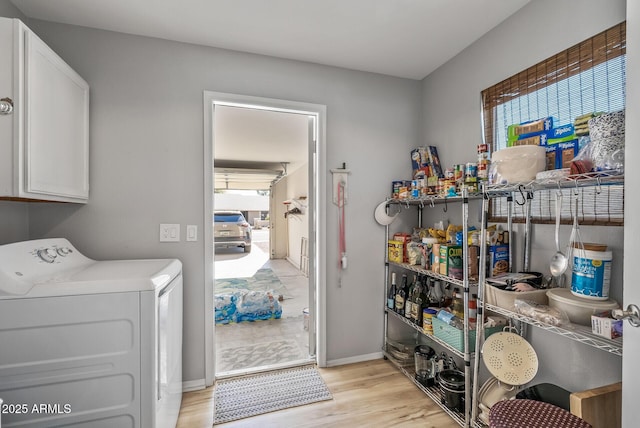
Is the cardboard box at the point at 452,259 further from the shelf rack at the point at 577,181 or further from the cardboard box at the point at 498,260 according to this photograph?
the shelf rack at the point at 577,181

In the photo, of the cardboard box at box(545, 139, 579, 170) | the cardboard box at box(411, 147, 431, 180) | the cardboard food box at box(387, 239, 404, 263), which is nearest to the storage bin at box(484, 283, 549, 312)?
the cardboard box at box(545, 139, 579, 170)

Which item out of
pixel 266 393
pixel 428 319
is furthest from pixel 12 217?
pixel 428 319

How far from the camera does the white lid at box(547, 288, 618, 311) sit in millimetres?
1037

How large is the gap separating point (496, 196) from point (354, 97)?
126 centimetres

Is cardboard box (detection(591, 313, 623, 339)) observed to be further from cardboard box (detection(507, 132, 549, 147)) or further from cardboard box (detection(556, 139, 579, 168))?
cardboard box (detection(507, 132, 549, 147))

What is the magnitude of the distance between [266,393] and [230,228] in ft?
18.6

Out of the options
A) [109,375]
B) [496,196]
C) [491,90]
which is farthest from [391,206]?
[109,375]

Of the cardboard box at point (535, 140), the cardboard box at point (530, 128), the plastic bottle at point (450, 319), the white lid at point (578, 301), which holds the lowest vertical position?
the plastic bottle at point (450, 319)

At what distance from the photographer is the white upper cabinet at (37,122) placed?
116cm

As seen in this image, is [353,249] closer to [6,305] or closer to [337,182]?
[337,182]

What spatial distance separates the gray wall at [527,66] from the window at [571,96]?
50mm

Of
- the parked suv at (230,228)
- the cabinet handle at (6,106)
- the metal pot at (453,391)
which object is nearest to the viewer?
the cabinet handle at (6,106)

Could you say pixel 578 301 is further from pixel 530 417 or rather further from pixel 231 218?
pixel 231 218

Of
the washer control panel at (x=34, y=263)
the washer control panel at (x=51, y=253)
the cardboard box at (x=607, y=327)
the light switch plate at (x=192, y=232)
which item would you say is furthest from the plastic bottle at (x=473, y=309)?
the washer control panel at (x=51, y=253)
